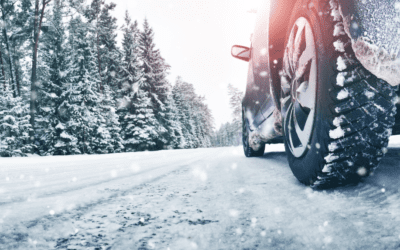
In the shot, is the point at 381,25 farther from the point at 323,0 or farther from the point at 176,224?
the point at 176,224

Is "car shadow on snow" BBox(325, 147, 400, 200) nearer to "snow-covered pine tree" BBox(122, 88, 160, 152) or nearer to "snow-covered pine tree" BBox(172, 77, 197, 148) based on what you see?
"snow-covered pine tree" BBox(122, 88, 160, 152)

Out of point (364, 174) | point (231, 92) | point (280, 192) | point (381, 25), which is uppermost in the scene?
point (231, 92)

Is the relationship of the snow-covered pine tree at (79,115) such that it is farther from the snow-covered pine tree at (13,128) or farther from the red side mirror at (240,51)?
the red side mirror at (240,51)

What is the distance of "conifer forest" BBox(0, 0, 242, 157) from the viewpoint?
1553 cm

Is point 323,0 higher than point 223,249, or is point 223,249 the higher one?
point 323,0

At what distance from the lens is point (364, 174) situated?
1.19m

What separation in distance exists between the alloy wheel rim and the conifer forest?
657 inches

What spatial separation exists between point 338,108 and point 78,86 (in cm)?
1935

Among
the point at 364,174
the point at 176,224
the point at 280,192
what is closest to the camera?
the point at 176,224

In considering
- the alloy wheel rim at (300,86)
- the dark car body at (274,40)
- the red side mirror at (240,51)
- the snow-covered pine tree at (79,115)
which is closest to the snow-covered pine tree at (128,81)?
the snow-covered pine tree at (79,115)

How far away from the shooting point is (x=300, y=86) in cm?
134

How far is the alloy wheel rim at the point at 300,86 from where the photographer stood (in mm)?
1256

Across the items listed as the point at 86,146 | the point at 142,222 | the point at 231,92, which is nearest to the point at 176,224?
the point at 142,222

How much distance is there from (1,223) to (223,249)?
856 mm
